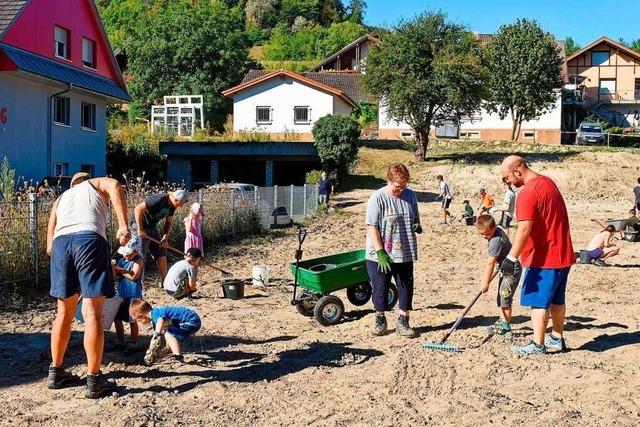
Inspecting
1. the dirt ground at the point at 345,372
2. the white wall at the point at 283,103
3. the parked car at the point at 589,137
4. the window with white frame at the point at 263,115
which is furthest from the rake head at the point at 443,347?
the parked car at the point at 589,137

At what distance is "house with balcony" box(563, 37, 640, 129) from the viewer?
59.6 m

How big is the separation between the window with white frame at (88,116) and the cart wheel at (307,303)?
2193 cm

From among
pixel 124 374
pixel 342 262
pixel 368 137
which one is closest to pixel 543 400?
pixel 124 374

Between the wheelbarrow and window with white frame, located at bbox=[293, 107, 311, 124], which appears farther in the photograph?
window with white frame, located at bbox=[293, 107, 311, 124]

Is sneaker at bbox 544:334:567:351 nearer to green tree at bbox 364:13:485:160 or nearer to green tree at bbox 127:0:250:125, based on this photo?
green tree at bbox 364:13:485:160

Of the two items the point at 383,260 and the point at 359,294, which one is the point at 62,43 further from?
the point at 383,260

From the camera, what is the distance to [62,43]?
1053 inches

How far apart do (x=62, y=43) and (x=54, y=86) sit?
7.15 ft

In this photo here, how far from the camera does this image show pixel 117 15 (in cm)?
10681

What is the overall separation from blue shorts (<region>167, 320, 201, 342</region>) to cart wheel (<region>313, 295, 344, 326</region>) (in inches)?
85.4

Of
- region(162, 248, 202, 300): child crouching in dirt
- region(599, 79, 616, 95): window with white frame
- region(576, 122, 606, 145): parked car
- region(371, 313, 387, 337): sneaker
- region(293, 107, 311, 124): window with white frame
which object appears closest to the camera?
region(371, 313, 387, 337): sneaker

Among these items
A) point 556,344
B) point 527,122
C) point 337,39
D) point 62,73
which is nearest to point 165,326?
point 556,344

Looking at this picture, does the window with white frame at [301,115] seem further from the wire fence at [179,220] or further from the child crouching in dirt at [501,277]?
the child crouching in dirt at [501,277]

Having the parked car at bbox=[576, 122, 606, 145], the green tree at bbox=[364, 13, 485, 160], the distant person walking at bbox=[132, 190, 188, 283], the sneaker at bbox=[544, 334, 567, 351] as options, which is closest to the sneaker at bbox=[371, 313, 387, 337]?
the sneaker at bbox=[544, 334, 567, 351]
